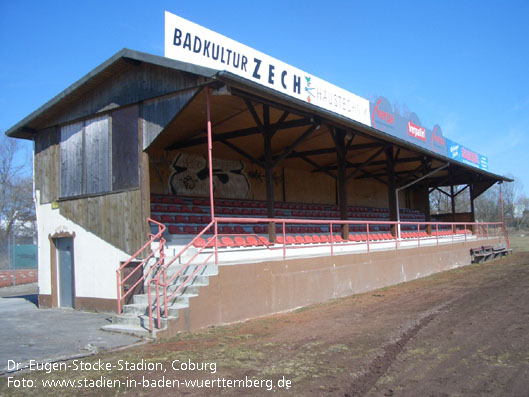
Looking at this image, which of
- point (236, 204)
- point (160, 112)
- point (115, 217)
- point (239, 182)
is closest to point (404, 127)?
point (239, 182)

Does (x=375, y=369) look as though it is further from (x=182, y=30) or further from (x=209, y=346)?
(x=182, y=30)

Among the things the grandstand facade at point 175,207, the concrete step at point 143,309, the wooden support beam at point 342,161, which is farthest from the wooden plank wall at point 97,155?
the wooden support beam at point 342,161

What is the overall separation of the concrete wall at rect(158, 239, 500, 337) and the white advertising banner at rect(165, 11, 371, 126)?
4368 mm

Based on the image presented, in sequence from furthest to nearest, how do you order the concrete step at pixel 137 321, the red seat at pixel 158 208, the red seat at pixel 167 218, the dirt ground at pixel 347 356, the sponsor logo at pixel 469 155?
the sponsor logo at pixel 469 155 → the red seat at pixel 158 208 → the red seat at pixel 167 218 → the concrete step at pixel 137 321 → the dirt ground at pixel 347 356

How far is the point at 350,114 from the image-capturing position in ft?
53.5

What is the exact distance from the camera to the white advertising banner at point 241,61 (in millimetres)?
10164

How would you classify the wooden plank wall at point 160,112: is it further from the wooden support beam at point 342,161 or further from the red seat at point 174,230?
the wooden support beam at point 342,161

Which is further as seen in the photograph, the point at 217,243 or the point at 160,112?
the point at 160,112

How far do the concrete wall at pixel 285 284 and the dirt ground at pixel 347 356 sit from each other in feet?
1.18

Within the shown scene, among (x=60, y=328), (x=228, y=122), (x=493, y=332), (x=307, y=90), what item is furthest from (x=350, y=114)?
(x=60, y=328)

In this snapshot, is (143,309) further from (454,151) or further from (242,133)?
(454,151)

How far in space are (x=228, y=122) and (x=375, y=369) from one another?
9046mm

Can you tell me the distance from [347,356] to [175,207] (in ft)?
27.7

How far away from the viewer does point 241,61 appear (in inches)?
460
